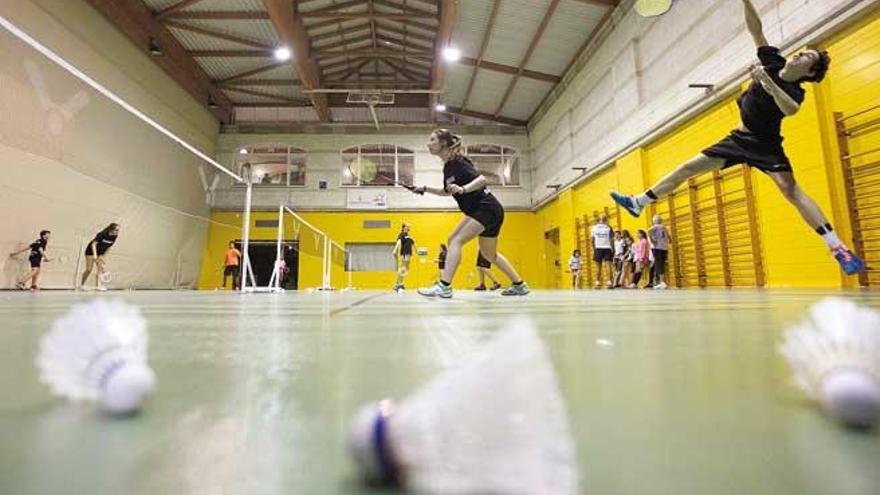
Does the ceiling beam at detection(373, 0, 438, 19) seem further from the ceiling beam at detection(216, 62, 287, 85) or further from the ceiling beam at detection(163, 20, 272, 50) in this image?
the ceiling beam at detection(216, 62, 287, 85)

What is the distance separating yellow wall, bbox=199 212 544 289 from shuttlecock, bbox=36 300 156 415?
734 inches

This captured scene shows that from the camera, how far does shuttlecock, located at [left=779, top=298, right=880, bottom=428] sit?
436mm

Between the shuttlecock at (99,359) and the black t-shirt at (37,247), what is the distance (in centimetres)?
1097

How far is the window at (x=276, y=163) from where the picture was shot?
65.3 ft

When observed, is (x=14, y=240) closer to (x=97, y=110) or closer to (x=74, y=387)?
(x=97, y=110)

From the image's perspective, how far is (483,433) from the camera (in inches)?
12.1

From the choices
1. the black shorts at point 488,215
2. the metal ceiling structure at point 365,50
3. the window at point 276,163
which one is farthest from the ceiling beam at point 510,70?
the black shorts at point 488,215

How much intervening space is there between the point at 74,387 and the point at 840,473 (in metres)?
0.74

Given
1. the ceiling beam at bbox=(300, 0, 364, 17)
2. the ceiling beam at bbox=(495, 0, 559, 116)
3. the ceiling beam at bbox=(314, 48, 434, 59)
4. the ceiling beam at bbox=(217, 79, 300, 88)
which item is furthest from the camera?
the ceiling beam at bbox=(217, 79, 300, 88)

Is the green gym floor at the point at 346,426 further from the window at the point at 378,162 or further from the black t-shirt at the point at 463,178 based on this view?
the window at the point at 378,162

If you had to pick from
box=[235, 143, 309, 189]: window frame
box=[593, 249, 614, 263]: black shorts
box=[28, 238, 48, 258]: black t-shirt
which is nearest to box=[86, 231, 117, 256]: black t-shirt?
box=[28, 238, 48, 258]: black t-shirt

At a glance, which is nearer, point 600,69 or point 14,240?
point 14,240

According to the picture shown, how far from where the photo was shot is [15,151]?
9562 mm

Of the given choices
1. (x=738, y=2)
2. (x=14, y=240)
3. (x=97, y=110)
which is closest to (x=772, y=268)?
(x=738, y=2)
